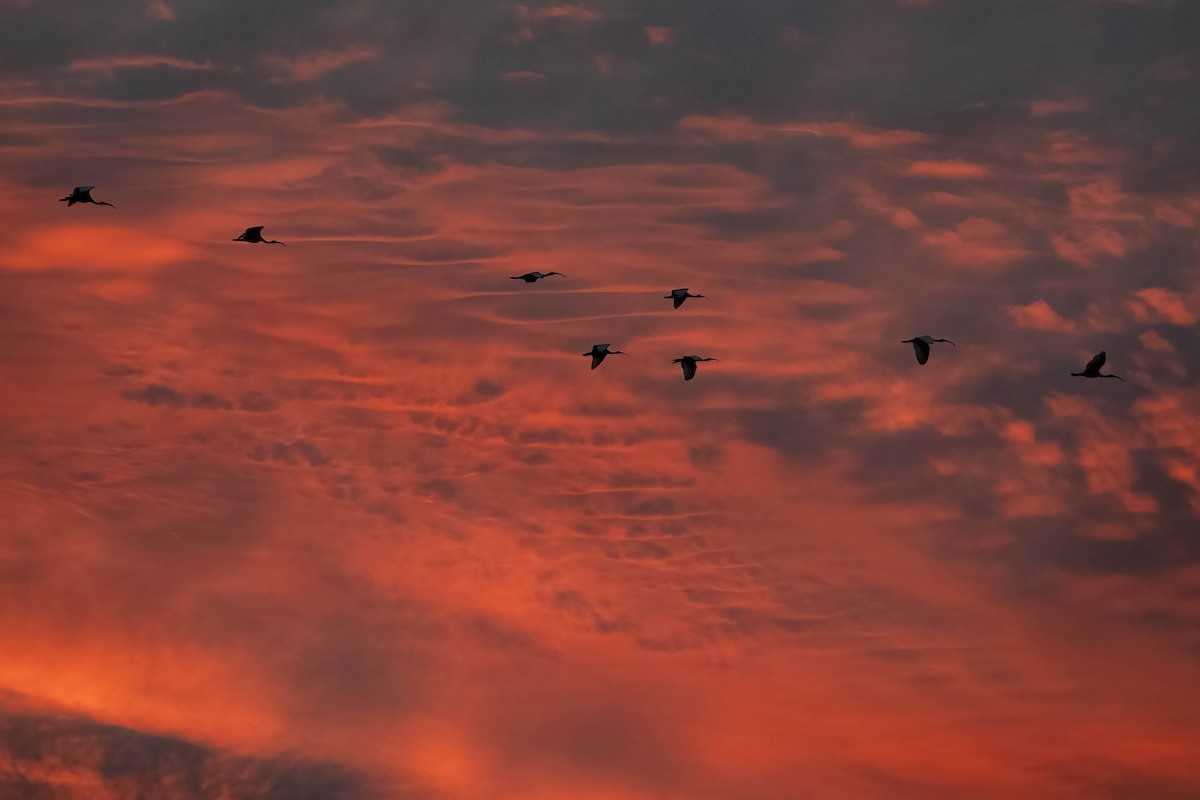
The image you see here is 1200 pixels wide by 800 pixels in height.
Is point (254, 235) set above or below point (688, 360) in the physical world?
above

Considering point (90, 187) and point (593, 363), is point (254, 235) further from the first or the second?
point (593, 363)

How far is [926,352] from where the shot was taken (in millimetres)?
109812

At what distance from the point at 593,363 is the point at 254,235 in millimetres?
25104

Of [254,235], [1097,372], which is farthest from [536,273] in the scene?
[1097,372]

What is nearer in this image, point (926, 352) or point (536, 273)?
point (926, 352)

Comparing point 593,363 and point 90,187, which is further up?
point 90,187

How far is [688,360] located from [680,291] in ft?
17.5

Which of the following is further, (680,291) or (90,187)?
(680,291)

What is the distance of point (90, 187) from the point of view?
110688 millimetres

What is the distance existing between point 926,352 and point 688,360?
18357mm

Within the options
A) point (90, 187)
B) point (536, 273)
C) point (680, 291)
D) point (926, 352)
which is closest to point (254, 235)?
point (90, 187)

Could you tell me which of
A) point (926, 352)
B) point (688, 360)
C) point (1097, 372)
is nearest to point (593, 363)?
point (688, 360)

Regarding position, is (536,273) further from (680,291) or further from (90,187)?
(90,187)

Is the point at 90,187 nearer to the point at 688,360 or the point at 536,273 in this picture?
the point at 536,273
